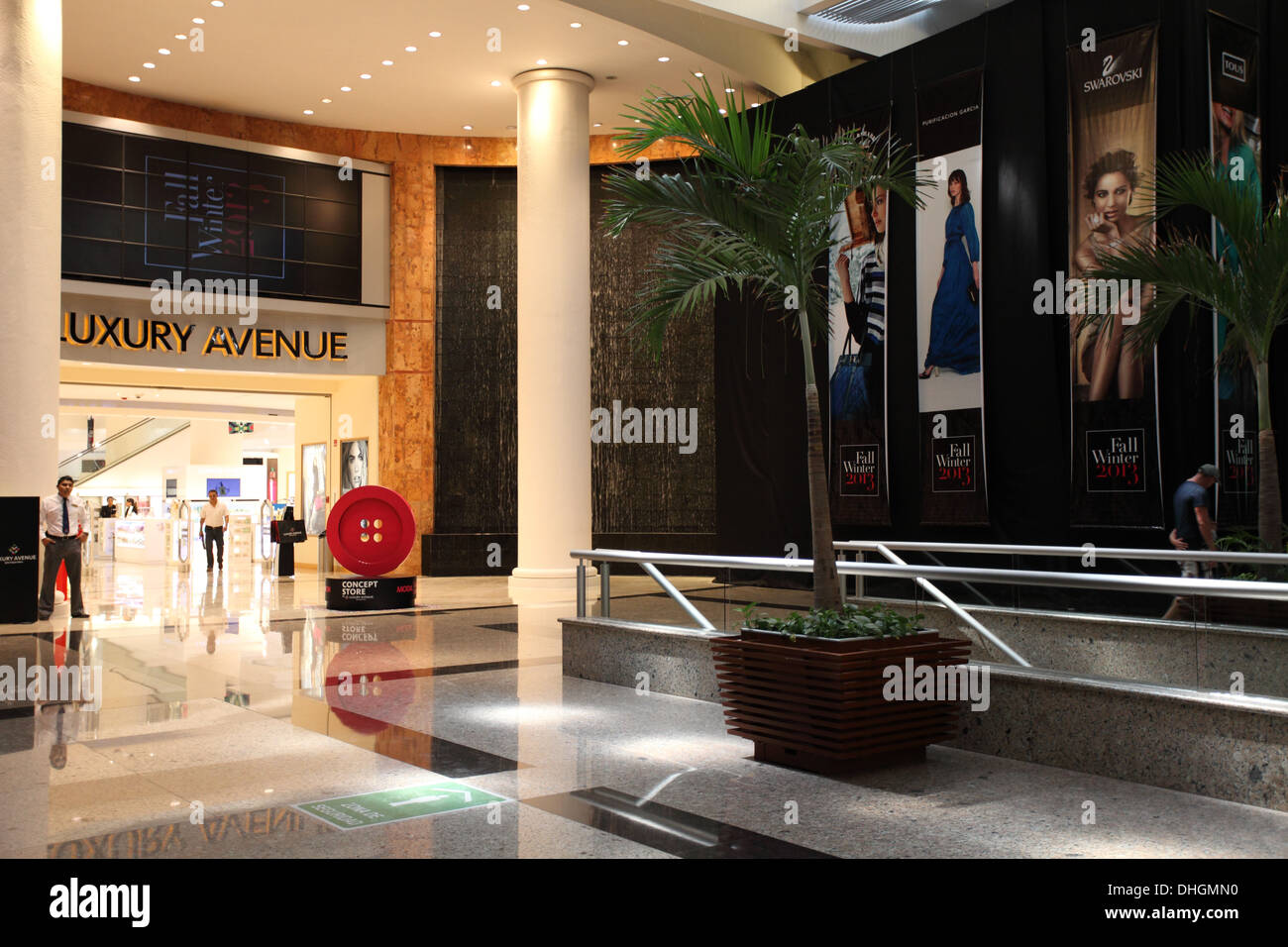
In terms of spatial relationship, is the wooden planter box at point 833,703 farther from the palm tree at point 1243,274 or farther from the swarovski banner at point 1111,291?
the swarovski banner at point 1111,291

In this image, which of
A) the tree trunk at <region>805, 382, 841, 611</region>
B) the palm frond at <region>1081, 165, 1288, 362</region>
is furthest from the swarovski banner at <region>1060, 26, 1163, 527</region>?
the tree trunk at <region>805, 382, 841, 611</region>

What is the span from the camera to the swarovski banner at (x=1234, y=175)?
10000mm

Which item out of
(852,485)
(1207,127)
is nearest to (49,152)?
(852,485)

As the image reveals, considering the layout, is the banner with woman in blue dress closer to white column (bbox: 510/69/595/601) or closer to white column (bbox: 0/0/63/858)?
white column (bbox: 510/69/595/601)

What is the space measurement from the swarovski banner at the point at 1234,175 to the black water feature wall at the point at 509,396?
34.9ft

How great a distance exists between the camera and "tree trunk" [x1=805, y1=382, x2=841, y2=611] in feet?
19.8

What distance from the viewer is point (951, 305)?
43.5 feet

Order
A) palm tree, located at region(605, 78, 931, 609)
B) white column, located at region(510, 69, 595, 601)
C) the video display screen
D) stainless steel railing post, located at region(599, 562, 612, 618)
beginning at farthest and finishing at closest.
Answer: the video display screen → white column, located at region(510, 69, 595, 601) → stainless steel railing post, located at region(599, 562, 612, 618) → palm tree, located at region(605, 78, 931, 609)

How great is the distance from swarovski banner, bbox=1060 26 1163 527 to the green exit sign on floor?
805 cm

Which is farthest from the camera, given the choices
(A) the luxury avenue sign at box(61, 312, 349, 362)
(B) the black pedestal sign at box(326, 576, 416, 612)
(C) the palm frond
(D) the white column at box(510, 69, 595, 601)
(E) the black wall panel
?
(A) the luxury avenue sign at box(61, 312, 349, 362)

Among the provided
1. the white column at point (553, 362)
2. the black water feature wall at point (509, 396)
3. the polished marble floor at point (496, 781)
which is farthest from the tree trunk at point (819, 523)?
the black water feature wall at point (509, 396)

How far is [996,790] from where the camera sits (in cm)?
525

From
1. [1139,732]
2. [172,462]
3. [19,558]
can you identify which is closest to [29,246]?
[19,558]

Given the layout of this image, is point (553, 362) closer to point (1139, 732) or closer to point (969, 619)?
point (969, 619)
